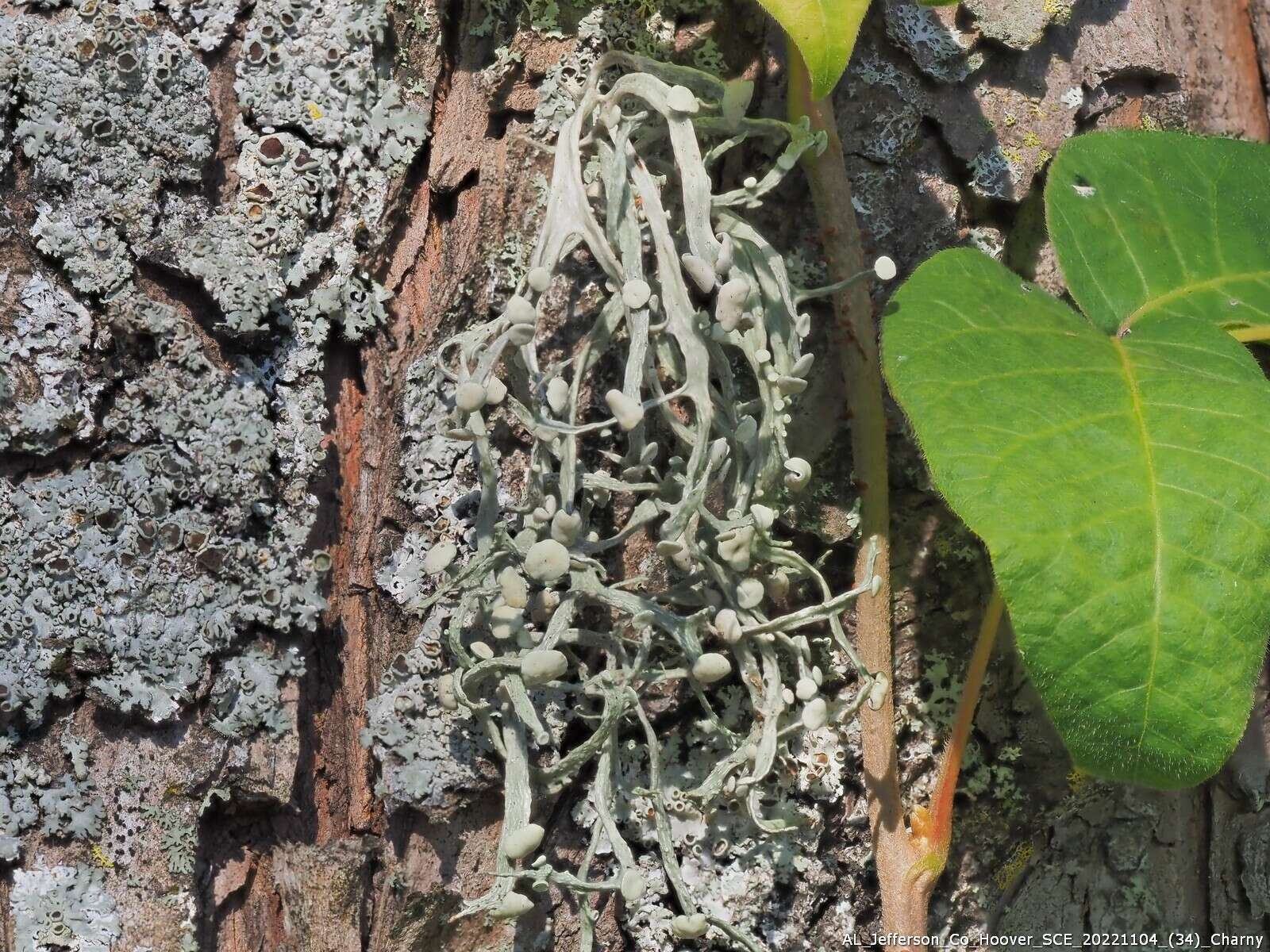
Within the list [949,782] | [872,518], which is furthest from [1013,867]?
[872,518]

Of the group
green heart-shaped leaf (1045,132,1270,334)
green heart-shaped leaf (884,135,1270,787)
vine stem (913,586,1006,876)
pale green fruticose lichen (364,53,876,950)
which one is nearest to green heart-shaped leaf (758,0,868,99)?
pale green fruticose lichen (364,53,876,950)

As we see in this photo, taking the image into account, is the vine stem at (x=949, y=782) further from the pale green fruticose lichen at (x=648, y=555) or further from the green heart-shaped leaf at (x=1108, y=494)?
the green heart-shaped leaf at (x=1108, y=494)

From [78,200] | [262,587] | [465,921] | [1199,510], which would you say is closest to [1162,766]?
[1199,510]

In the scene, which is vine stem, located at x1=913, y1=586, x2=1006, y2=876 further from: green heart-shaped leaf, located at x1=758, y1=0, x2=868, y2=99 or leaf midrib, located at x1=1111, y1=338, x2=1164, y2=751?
green heart-shaped leaf, located at x1=758, y1=0, x2=868, y2=99

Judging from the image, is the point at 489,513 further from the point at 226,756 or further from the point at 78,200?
the point at 78,200

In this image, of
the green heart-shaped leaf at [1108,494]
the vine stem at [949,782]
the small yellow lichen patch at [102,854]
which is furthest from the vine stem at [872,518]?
the small yellow lichen patch at [102,854]

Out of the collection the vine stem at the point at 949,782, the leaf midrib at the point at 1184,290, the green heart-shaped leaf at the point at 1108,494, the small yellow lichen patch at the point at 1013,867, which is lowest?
the small yellow lichen patch at the point at 1013,867

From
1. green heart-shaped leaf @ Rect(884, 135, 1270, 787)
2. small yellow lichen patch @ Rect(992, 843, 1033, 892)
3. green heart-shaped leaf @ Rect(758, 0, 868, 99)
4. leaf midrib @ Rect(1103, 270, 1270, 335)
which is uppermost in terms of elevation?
green heart-shaped leaf @ Rect(758, 0, 868, 99)
